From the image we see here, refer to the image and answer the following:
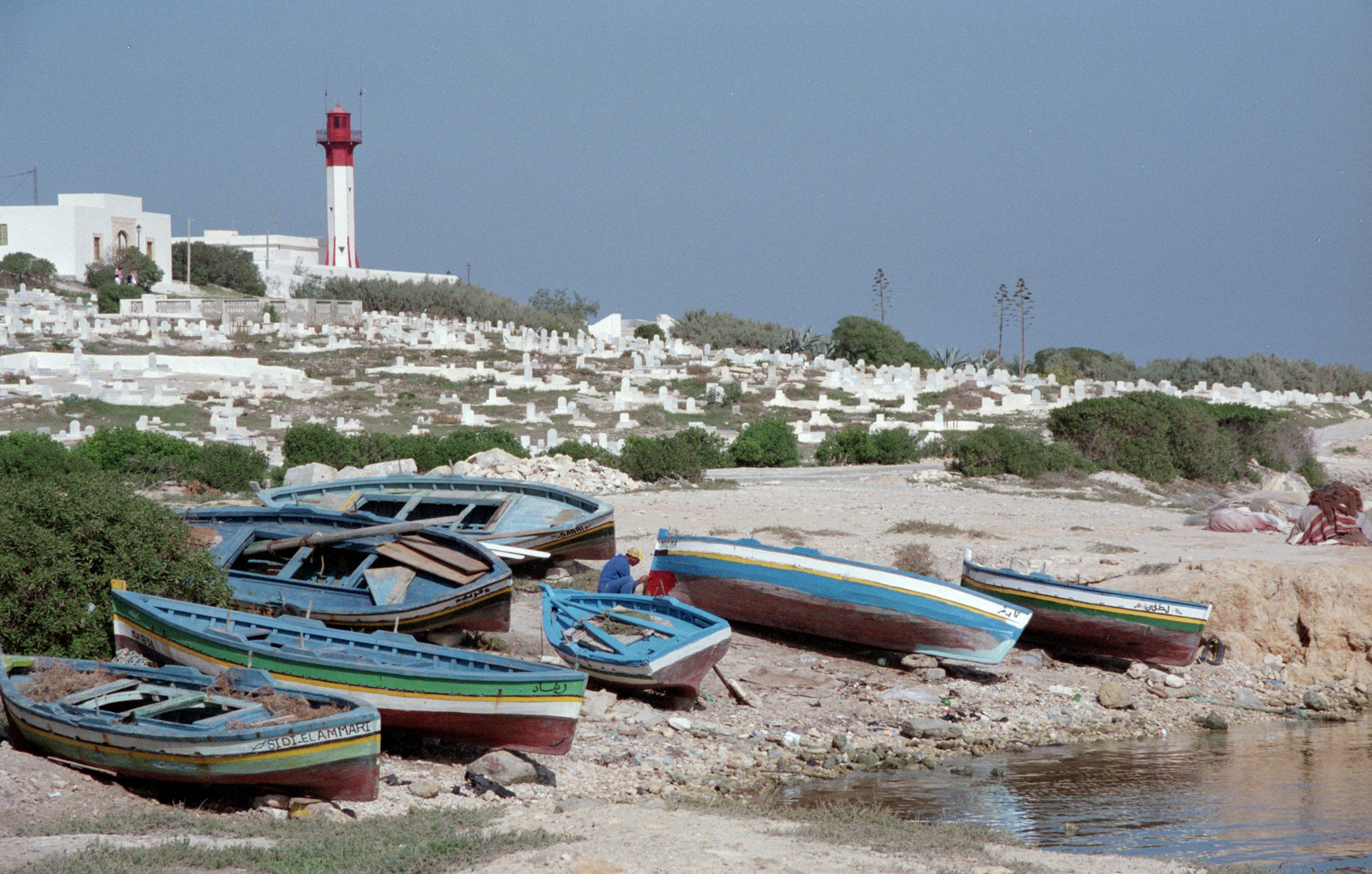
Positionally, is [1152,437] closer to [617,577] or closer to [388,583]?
[617,577]

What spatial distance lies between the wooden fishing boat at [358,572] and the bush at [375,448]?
11473mm

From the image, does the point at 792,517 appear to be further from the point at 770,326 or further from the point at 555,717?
the point at 770,326

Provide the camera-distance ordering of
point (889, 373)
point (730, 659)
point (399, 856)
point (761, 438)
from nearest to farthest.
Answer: point (399, 856) → point (730, 659) → point (761, 438) → point (889, 373)

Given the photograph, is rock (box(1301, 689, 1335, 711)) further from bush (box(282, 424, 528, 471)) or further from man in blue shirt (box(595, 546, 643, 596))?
bush (box(282, 424, 528, 471))

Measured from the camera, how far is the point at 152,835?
704 cm

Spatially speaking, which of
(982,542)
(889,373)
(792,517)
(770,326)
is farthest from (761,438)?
(770,326)

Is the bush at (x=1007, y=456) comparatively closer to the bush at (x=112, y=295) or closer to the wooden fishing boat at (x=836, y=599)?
the wooden fishing boat at (x=836, y=599)

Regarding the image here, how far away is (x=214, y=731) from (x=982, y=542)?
13.0 meters

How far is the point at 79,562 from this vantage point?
34.6 feet

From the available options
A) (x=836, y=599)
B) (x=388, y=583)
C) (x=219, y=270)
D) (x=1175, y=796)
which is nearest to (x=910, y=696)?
(x=836, y=599)

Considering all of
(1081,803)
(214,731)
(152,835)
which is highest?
(214,731)

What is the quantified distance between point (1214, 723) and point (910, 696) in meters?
2.92

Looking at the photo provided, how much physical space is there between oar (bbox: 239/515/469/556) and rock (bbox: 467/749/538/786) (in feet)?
12.2

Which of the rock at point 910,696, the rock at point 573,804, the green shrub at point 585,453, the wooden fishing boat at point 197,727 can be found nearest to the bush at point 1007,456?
the green shrub at point 585,453
